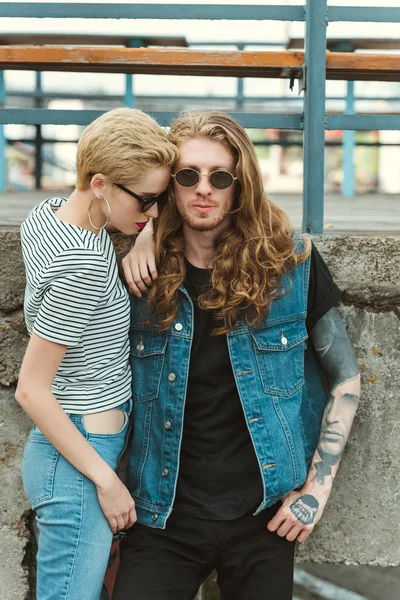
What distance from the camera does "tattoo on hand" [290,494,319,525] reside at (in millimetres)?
2266

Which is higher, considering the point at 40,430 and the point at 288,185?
the point at 40,430

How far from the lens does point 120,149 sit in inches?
76.6

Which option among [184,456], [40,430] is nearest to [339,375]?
[184,456]

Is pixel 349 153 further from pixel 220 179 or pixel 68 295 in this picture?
pixel 68 295

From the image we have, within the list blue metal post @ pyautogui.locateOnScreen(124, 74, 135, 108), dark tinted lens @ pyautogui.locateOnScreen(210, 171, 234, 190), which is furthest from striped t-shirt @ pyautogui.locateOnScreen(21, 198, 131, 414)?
blue metal post @ pyautogui.locateOnScreen(124, 74, 135, 108)

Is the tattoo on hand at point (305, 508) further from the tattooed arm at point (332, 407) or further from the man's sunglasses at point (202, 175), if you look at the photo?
the man's sunglasses at point (202, 175)

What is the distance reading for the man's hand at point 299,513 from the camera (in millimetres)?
2252

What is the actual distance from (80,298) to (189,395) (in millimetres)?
517

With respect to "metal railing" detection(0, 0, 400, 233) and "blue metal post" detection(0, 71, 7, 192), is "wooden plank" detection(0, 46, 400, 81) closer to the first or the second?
"metal railing" detection(0, 0, 400, 233)

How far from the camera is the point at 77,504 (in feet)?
6.69

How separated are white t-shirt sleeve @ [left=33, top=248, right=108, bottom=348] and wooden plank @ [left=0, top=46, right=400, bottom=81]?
2.99ft

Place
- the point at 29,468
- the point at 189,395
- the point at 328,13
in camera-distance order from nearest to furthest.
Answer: the point at 29,468 < the point at 189,395 < the point at 328,13

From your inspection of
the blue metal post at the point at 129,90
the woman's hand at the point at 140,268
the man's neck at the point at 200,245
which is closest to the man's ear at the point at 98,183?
the woman's hand at the point at 140,268

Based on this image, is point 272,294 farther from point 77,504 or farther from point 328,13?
point 328,13
